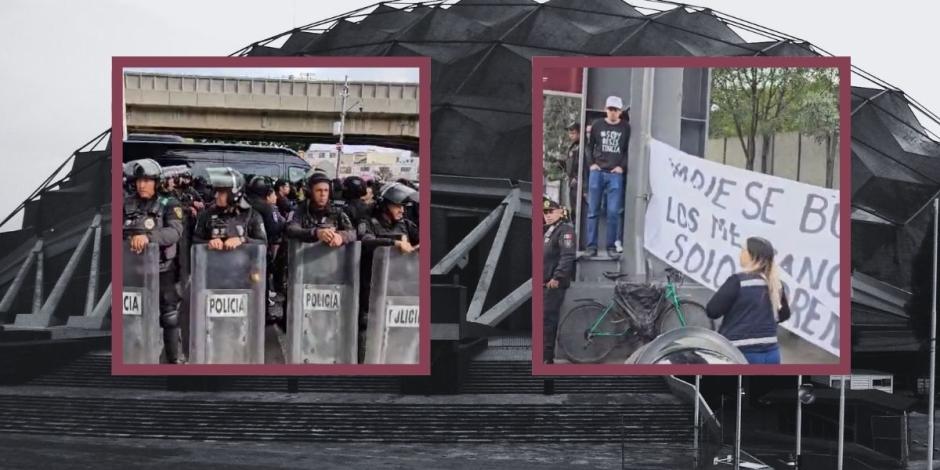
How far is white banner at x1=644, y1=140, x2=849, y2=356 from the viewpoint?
22.1m

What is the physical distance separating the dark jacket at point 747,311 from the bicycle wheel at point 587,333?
5.54 feet

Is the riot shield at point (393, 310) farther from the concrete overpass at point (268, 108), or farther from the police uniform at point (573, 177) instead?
the police uniform at point (573, 177)

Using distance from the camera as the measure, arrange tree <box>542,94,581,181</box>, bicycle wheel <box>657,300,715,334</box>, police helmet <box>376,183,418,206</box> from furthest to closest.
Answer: police helmet <box>376,183,418,206</box>
tree <box>542,94,581,181</box>
bicycle wheel <box>657,300,715,334</box>

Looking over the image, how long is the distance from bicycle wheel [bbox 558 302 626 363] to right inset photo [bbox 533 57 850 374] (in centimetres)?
2

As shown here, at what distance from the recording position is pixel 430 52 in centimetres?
3616

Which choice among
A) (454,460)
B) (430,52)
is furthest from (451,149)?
(454,460)

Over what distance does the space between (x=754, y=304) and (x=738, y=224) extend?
4.75ft

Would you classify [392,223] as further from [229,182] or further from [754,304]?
[754,304]

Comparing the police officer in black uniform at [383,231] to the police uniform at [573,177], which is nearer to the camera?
the police uniform at [573,177]

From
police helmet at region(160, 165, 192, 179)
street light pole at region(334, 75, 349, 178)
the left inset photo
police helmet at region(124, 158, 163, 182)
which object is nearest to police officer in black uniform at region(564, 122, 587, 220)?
the left inset photo

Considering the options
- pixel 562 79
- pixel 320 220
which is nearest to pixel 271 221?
pixel 320 220

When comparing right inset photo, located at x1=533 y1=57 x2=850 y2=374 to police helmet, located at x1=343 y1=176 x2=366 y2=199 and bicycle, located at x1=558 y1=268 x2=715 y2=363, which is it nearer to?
bicycle, located at x1=558 y1=268 x2=715 y2=363

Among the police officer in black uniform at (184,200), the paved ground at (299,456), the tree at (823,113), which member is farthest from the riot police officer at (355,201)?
the tree at (823,113)

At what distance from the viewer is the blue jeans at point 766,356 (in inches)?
877
